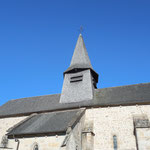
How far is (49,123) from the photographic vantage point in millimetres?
12898

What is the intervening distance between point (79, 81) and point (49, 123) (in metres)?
5.81

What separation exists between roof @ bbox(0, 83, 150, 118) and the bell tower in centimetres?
72

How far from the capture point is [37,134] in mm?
11852

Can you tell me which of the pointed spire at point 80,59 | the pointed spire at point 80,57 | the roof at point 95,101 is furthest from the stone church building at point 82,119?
the pointed spire at point 80,57

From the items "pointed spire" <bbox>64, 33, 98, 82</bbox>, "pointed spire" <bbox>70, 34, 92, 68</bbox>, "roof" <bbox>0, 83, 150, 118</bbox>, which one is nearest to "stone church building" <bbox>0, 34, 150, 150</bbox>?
"roof" <bbox>0, 83, 150, 118</bbox>

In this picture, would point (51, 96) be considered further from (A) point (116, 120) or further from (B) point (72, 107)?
(A) point (116, 120)

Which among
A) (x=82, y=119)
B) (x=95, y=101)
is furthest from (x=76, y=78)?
(x=82, y=119)

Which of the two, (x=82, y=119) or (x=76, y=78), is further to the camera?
(x=76, y=78)

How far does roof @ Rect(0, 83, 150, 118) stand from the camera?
46.3 ft

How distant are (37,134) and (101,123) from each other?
16.7ft

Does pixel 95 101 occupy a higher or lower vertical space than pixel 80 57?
lower

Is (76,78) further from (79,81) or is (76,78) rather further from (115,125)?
(115,125)

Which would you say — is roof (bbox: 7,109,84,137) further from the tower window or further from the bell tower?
the tower window

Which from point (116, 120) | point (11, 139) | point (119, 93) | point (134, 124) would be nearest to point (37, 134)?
point (11, 139)
